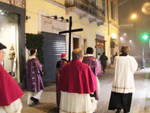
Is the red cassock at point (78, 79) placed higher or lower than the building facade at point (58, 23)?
lower

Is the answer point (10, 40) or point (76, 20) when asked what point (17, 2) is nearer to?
point (10, 40)

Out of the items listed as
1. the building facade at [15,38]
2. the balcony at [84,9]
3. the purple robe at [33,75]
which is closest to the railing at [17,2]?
the building facade at [15,38]

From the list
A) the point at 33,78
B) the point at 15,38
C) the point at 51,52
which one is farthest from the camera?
the point at 51,52

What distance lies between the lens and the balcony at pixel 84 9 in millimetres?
12203

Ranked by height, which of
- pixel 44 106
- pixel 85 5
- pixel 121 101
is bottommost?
pixel 44 106

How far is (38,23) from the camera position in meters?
9.70

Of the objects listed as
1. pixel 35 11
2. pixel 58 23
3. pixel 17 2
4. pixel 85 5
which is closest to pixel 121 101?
pixel 17 2

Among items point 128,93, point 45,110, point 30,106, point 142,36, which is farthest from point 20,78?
point 142,36

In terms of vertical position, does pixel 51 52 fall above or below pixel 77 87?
above

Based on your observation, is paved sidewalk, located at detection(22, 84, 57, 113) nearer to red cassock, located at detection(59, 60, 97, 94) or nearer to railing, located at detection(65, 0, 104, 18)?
red cassock, located at detection(59, 60, 97, 94)

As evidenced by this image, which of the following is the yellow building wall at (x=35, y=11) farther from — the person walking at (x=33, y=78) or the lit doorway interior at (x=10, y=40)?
the person walking at (x=33, y=78)

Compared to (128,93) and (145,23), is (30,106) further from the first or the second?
(145,23)

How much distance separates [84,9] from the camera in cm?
1366

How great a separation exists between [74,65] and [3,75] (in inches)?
59.2
